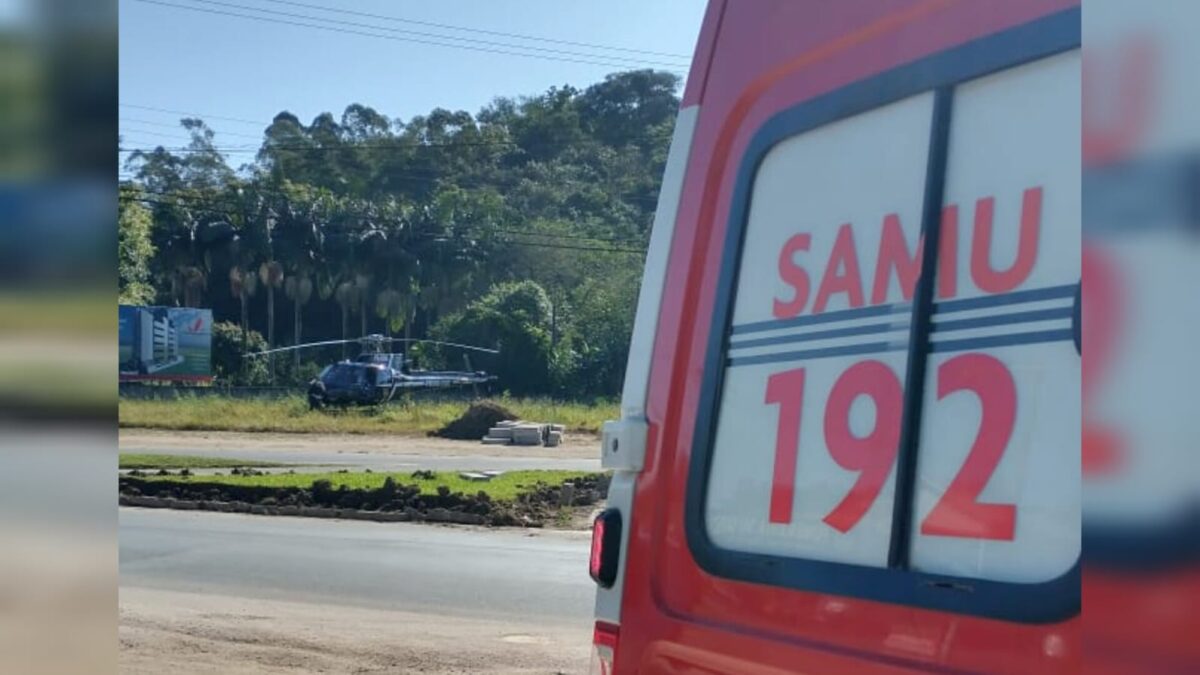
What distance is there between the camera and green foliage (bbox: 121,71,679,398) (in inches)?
2544

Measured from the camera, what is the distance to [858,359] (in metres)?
1.76

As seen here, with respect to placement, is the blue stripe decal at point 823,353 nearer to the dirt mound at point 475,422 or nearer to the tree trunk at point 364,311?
the dirt mound at point 475,422

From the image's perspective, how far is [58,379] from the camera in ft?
4.90

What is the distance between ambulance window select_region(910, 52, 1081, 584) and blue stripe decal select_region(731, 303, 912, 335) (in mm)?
88

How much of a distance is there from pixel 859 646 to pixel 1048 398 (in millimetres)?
455

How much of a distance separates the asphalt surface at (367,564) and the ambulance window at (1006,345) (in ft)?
26.2

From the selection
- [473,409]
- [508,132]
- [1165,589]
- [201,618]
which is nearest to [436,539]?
[201,618]

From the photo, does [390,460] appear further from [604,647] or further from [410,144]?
[410,144]

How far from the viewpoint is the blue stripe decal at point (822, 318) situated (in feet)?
5.59

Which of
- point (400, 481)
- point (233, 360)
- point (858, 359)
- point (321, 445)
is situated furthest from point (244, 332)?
point (858, 359)

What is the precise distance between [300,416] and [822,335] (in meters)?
41.6

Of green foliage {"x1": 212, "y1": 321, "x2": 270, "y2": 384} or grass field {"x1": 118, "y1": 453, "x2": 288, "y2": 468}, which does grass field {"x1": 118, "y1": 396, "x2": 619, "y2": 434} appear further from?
green foliage {"x1": 212, "y1": 321, "x2": 270, "y2": 384}

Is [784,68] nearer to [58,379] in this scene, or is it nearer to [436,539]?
[58,379]

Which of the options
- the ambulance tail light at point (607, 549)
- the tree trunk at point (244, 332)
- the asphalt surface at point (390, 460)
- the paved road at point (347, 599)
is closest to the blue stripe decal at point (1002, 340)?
the ambulance tail light at point (607, 549)
